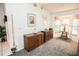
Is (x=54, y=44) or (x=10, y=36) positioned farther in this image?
(x=54, y=44)

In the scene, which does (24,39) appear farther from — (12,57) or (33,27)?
(12,57)

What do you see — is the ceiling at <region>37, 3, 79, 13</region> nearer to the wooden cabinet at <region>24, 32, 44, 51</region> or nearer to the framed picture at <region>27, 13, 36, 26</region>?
the framed picture at <region>27, 13, 36, 26</region>

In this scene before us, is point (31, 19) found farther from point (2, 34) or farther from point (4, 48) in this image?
point (4, 48)

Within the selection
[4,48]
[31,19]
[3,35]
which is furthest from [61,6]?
[4,48]

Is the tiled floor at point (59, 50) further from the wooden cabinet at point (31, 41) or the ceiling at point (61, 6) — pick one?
the ceiling at point (61, 6)

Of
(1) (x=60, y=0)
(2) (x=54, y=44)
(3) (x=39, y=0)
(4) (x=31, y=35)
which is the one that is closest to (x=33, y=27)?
(4) (x=31, y=35)

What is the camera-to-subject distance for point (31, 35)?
2494 millimetres

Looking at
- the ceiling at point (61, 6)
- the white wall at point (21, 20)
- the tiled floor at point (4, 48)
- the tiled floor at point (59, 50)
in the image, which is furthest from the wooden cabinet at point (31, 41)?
the ceiling at point (61, 6)

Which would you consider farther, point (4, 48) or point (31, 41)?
point (31, 41)

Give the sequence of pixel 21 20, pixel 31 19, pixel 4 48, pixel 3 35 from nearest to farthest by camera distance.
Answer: pixel 3 35 < pixel 4 48 < pixel 21 20 < pixel 31 19

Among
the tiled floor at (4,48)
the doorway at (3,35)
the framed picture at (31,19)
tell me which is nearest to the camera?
the doorway at (3,35)

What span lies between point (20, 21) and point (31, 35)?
711mm

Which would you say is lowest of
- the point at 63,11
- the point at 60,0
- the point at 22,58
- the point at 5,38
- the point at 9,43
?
the point at 22,58

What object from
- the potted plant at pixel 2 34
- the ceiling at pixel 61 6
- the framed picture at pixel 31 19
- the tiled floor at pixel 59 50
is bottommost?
the tiled floor at pixel 59 50
